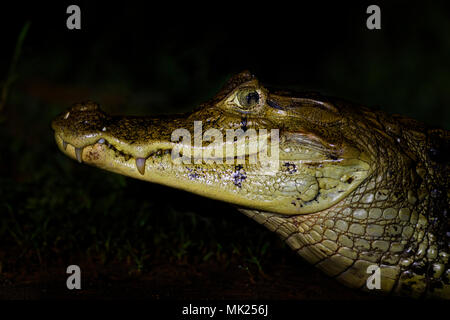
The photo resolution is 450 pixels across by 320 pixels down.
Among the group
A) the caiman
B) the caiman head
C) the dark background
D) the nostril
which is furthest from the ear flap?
the dark background

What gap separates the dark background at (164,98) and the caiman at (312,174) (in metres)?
0.39

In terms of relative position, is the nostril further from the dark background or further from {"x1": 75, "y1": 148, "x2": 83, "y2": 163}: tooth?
the dark background

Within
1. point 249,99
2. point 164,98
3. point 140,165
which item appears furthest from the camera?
point 164,98

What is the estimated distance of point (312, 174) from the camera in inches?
94.2

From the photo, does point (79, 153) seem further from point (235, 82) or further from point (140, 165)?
point (235, 82)

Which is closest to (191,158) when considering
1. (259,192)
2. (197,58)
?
(259,192)

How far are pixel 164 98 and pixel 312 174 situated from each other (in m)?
4.46

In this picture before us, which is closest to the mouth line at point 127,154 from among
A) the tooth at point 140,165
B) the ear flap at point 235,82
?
the tooth at point 140,165

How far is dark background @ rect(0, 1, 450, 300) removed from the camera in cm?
296

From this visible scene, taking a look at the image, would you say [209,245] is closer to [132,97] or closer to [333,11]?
[132,97]

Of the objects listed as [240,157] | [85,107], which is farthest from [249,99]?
[85,107]

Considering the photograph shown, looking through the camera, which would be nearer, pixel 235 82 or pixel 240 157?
pixel 240 157
